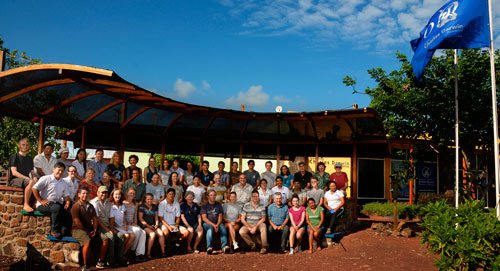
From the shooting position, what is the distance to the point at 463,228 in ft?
19.4

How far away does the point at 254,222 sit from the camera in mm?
9078

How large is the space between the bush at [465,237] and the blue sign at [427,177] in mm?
8251

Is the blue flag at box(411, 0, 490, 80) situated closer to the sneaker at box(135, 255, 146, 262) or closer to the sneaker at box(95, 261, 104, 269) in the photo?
the sneaker at box(135, 255, 146, 262)

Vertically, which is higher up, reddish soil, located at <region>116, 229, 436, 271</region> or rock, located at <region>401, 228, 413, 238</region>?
rock, located at <region>401, 228, 413, 238</region>

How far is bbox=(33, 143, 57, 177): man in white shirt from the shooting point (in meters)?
7.97

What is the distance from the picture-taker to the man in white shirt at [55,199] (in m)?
7.29

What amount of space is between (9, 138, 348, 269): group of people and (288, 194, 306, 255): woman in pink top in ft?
0.07

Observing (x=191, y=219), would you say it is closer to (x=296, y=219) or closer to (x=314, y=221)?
(x=296, y=219)

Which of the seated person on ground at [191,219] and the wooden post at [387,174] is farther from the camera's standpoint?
the wooden post at [387,174]

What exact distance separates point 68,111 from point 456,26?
8.54 m

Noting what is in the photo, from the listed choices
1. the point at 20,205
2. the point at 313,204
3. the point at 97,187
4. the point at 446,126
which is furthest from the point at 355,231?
the point at 20,205

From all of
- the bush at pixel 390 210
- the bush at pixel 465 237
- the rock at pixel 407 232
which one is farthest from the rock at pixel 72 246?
the bush at pixel 390 210

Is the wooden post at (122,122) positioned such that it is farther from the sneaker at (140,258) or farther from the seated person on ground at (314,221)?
the seated person on ground at (314,221)

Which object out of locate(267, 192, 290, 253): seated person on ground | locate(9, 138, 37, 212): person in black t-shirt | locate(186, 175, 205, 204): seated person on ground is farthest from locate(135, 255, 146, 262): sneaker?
locate(267, 192, 290, 253): seated person on ground
